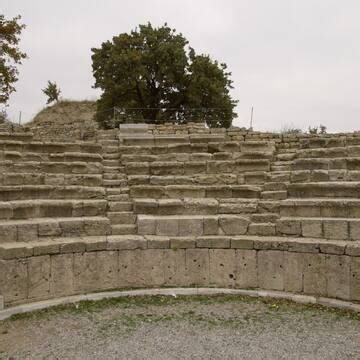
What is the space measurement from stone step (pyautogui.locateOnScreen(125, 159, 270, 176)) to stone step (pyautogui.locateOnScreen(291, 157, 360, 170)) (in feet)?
2.68

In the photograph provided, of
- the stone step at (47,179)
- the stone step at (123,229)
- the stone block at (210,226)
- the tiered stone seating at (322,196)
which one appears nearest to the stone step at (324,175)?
the tiered stone seating at (322,196)

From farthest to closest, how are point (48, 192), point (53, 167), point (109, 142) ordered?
1. point (109, 142)
2. point (53, 167)
3. point (48, 192)

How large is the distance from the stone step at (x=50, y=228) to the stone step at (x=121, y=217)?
241mm

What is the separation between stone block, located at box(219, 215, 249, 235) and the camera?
26.9ft

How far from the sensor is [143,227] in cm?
817

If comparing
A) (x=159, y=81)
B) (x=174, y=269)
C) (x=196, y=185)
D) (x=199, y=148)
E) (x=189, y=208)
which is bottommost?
(x=174, y=269)

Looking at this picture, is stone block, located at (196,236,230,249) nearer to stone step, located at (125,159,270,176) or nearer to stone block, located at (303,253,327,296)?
stone block, located at (303,253,327,296)

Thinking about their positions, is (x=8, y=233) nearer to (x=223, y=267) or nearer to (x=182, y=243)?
(x=182, y=243)

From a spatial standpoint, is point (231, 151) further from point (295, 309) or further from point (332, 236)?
point (295, 309)

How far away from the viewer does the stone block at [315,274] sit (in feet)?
23.5

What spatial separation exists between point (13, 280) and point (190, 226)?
10.2ft

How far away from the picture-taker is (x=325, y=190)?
27.6 feet

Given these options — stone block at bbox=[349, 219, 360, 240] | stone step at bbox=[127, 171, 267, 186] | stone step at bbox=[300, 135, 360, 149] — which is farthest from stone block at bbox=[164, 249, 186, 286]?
stone step at bbox=[300, 135, 360, 149]

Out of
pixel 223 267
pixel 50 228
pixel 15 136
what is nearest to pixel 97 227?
pixel 50 228
